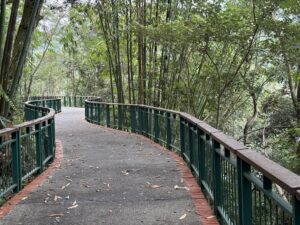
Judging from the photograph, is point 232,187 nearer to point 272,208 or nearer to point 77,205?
point 272,208

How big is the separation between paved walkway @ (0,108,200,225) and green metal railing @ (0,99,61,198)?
313 mm

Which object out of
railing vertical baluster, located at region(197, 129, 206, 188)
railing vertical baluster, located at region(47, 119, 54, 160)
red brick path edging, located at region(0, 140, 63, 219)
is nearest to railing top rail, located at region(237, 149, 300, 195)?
railing vertical baluster, located at region(197, 129, 206, 188)

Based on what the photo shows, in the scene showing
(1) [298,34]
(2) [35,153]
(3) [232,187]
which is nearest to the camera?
(3) [232,187]

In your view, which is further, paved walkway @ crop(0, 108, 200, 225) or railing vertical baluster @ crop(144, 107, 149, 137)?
railing vertical baluster @ crop(144, 107, 149, 137)

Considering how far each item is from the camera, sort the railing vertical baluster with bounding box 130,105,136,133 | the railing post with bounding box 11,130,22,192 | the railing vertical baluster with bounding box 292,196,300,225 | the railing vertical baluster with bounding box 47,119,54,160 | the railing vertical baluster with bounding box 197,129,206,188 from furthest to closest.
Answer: the railing vertical baluster with bounding box 130,105,136,133
the railing vertical baluster with bounding box 47,119,54,160
the railing post with bounding box 11,130,22,192
the railing vertical baluster with bounding box 197,129,206,188
the railing vertical baluster with bounding box 292,196,300,225

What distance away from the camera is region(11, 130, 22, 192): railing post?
5664mm

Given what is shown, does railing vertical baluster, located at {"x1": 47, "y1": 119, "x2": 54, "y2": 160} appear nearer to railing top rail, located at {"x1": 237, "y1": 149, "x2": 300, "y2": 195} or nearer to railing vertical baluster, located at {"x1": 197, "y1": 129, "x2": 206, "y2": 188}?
railing vertical baluster, located at {"x1": 197, "y1": 129, "x2": 206, "y2": 188}

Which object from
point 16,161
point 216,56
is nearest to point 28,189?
point 16,161

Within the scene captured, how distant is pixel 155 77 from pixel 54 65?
93.9ft

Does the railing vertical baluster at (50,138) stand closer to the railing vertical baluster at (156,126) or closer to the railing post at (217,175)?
the railing vertical baluster at (156,126)

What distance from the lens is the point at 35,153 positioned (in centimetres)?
695

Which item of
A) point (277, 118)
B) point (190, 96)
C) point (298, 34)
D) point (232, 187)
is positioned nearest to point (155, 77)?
point (190, 96)

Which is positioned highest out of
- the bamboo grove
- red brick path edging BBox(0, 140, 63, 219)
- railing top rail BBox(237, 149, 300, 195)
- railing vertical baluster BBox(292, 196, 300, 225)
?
the bamboo grove

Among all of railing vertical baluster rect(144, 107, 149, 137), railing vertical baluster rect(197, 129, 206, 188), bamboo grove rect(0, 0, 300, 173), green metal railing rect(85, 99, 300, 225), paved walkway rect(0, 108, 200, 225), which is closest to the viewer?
green metal railing rect(85, 99, 300, 225)
